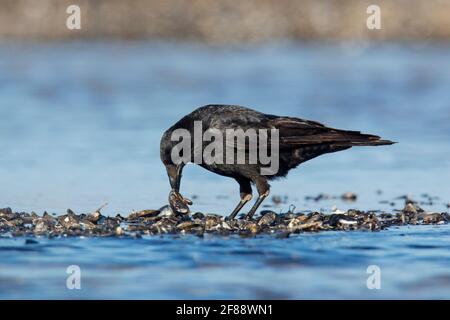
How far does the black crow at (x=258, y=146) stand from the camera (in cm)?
1168

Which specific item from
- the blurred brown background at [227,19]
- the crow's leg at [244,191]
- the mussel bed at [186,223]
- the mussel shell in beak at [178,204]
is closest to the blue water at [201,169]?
the mussel bed at [186,223]

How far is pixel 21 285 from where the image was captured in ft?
30.6

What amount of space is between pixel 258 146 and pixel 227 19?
879 inches

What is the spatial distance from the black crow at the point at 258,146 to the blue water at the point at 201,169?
0.98 metres

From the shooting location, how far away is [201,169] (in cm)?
1634

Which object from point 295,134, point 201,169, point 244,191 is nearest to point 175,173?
point 244,191

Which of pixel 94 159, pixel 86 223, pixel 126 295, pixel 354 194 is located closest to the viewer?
pixel 126 295

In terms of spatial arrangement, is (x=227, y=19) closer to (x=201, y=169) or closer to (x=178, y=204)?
(x=201, y=169)

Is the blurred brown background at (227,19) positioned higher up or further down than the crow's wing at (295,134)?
higher up

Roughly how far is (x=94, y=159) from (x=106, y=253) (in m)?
6.31

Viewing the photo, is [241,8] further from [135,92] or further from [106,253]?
[106,253]

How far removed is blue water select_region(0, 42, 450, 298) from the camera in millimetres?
9672

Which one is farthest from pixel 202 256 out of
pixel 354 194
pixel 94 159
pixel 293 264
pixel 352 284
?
pixel 94 159

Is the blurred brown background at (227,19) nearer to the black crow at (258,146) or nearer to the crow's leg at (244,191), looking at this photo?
the crow's leg at (244,191)
